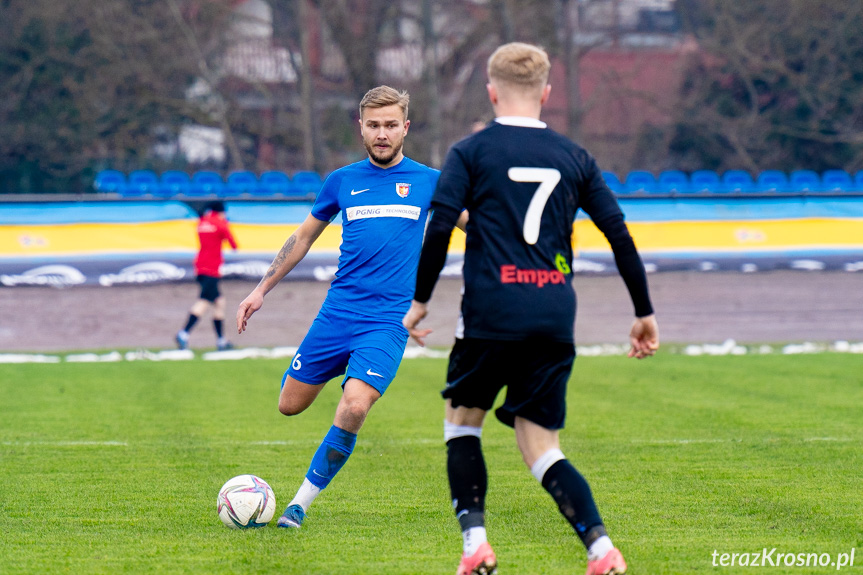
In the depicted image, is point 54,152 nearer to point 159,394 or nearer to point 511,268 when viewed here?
point 159,394

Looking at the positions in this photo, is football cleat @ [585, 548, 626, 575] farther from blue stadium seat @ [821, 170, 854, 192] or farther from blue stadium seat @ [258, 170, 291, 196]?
blue stadium seat @ [821, 170, 854, 192]

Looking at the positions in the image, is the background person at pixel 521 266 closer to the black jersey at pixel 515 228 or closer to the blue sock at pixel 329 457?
the black jersey at pixel 515 228

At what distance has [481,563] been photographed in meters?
3.76

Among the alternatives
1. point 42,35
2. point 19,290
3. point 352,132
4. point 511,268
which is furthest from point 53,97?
point 511,268

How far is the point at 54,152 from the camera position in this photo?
26000 mm

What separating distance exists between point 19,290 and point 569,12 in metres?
16.9

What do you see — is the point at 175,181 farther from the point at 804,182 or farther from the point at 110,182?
the point at 804,182

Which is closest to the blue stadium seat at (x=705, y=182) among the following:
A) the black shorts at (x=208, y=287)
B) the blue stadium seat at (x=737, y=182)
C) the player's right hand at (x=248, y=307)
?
the blue stadium seat at (x=737, y=182)

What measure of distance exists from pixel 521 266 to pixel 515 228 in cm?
14

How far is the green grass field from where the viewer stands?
14.8ft

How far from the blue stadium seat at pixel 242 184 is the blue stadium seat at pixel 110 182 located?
2377 millimetres

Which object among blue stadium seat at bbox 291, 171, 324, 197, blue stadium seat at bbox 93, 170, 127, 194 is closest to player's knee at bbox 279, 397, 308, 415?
blue stadium seat at bbox 291, 171, 324, 197

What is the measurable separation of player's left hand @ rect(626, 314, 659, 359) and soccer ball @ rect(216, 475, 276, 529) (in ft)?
6.87

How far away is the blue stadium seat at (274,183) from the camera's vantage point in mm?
22528
